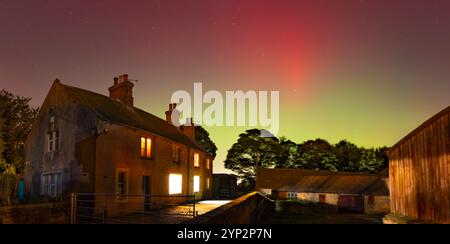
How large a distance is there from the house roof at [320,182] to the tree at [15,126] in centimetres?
3624

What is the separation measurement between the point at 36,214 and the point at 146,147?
1055cm

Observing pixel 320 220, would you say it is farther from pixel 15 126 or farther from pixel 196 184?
pixel 15 126

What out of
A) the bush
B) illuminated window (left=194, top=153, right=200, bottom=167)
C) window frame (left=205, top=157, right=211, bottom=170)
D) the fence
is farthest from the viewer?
window frame (left=205, top=157, right=211, bottom=170)

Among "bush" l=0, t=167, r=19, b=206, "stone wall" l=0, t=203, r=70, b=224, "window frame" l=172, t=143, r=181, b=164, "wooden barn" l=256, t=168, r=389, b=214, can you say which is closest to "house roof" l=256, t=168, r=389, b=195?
"wooden barn" l=256, t=168, r=389, b=214

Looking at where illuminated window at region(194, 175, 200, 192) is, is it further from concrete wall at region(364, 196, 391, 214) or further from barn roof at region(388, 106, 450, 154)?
concrete wall at region(364, 196, 391, 214)

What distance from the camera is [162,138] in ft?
94.4

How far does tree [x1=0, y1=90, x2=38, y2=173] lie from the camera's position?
37750 millimetres

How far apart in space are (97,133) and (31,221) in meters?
6.82

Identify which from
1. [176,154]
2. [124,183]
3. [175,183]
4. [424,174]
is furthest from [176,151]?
[424,174]

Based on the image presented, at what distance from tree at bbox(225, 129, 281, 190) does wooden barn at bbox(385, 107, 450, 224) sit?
55.9 m

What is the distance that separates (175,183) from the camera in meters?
31.5

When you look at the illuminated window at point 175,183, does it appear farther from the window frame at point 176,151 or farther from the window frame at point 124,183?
the window frame at point 124,183

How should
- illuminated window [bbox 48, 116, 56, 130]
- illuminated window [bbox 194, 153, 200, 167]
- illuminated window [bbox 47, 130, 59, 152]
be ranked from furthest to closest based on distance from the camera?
1. illuminated window [bbox 194, 153, 200, 167]
2. illuminated window [bbox 48, 116, 56, 130]
3. illuminated window [bbox 47, 130, 59, 152]
